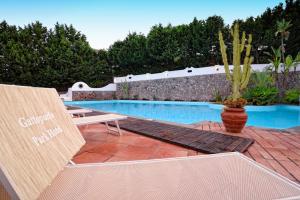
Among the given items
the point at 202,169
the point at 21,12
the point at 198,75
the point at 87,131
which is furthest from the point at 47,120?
the point at 21,12

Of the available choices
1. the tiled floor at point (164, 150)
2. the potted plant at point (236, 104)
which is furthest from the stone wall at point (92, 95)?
the potted plant at point (236, 104)

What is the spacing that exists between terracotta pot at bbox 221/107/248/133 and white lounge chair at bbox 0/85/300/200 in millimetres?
2731

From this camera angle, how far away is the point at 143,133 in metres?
4.38

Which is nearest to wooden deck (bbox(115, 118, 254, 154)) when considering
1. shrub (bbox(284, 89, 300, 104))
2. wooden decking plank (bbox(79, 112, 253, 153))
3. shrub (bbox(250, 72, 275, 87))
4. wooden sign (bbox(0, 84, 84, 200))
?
wooden decking plank (bbox(79, 112, 253, 153))

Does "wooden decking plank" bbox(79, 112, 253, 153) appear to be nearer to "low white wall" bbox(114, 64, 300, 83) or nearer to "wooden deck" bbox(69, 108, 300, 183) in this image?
"wooden deck" bbox(69, 108, 300, 183)

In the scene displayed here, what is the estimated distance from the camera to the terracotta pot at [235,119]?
14.7 feet

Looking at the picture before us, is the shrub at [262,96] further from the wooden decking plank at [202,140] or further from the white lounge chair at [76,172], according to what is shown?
the white lounge chair at [76,172]

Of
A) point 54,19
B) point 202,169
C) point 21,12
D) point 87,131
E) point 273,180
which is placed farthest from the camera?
point 54,19

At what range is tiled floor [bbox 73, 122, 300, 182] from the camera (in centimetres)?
273

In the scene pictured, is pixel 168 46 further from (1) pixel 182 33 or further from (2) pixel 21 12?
(2) pixel 21 12

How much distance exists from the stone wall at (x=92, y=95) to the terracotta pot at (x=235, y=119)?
59.8 ft

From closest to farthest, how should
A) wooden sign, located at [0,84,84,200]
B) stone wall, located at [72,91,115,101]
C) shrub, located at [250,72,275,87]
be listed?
wooden sign, located at [0,84,84,200], shrub, located at [250,72,275,87], stone wall, located at [72,91,115,101]

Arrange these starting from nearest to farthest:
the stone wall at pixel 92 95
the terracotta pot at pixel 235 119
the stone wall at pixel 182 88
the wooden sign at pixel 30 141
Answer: the wooden sign at pixel 30 141 → the terracotta pot at pixel 235 119 → the stone wall at pixel 182 88 → the stone wall at pixel 92 95

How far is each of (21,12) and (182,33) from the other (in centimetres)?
1708
